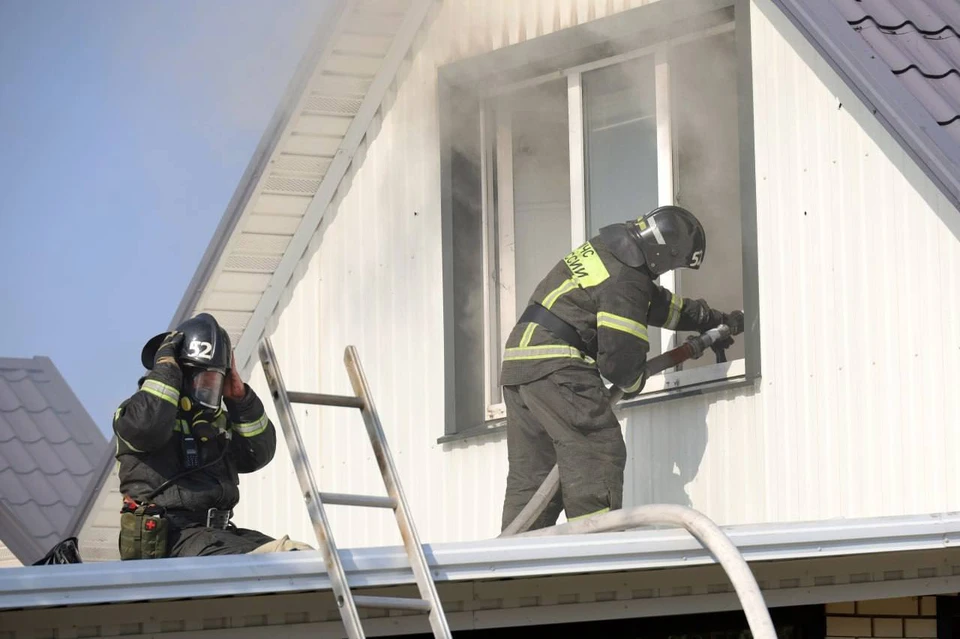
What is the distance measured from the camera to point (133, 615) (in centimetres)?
511

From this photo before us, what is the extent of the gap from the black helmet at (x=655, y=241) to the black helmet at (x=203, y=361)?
1649 millimetres

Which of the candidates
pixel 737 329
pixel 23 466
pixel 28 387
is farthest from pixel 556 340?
pixel 28 387

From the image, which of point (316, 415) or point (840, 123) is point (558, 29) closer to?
point (840, 123)

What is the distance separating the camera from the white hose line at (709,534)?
4285 millimetres

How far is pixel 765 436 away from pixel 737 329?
56 centimetres

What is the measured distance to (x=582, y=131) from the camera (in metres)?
7.76

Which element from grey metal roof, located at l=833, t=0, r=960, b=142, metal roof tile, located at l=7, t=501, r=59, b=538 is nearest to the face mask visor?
grey metal roof, located at l=833, t=0, r=960, b=142

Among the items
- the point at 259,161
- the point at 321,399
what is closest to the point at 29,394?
the point at 259,161

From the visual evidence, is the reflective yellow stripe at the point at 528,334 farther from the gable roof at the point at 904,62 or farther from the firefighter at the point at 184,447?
the gable roof at the point at 904,62

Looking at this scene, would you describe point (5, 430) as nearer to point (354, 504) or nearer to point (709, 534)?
point (354, 504)

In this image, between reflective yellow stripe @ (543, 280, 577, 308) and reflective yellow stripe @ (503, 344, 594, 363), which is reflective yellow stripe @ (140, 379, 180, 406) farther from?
reflective yellow stripe @ (543, 280, 577, 308)

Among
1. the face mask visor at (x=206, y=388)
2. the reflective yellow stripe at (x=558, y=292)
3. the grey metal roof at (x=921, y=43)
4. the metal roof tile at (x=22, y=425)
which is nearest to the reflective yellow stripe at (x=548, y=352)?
the reflective yellow stripe at (x=558, y=292)

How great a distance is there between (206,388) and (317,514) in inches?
71.6

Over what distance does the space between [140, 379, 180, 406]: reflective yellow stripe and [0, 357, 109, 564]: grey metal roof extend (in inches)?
243
